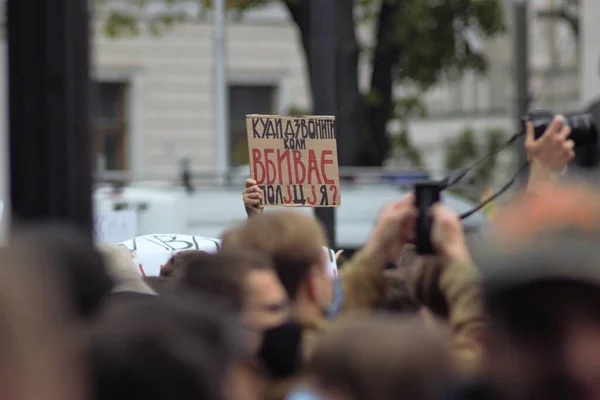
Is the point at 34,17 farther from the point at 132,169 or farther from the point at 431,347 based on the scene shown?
the point at 132,169

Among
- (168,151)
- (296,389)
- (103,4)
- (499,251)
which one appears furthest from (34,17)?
(168,151)

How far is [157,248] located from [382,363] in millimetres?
3122

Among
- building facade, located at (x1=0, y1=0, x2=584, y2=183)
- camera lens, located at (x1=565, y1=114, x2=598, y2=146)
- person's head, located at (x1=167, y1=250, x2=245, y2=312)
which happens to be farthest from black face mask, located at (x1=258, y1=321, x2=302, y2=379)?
building facade, located at (x1=0, y1=0, x2=584, y2=183)

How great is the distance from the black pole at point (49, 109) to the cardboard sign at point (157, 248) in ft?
5.78

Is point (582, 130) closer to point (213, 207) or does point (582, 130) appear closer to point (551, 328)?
point (551, 328)

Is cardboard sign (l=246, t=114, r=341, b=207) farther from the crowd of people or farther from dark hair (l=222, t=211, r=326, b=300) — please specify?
the crowd of people

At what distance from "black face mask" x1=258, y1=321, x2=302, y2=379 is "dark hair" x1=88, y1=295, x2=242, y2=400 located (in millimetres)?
761

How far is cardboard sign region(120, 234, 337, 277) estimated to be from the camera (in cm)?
564

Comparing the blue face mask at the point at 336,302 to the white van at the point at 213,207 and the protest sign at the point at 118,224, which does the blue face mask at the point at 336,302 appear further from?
the white van at the point at 213,207

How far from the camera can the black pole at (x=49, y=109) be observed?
375 centimetres

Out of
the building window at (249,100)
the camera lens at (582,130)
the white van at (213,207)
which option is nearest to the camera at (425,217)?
the camera lens at (582,130)

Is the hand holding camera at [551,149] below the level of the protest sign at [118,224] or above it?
above

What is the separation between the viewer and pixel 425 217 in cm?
372

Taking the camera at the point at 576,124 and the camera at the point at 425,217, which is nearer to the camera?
the camera at the point at 425,217
